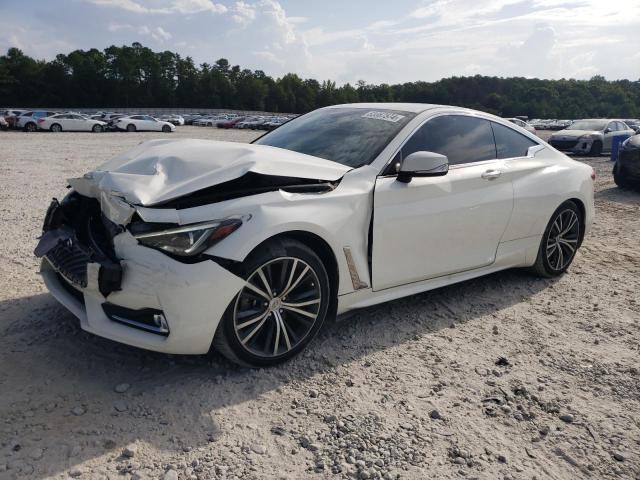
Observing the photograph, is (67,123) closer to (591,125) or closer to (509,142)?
(591,125)

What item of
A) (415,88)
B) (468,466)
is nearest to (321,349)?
(468,466)

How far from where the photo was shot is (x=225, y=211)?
9.61ft

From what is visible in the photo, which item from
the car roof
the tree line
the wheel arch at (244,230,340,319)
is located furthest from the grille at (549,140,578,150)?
the tree line

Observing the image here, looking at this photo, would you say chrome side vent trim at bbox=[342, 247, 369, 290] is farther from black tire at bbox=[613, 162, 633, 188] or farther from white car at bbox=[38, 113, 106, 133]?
white car at bbox=[38, 113, 106, 133]

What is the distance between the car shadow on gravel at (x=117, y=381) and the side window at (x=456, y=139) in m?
1.26

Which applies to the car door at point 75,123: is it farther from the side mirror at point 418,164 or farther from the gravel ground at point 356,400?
the side mirror at point 418,164

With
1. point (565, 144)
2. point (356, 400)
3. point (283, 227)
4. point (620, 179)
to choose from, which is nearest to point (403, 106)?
point (283, 227)

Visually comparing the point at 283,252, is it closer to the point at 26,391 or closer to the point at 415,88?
the point at 26,391

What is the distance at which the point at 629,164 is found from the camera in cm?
1045

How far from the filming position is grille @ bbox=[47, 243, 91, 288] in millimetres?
3004

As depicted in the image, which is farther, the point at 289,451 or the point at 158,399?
the point at 158,399

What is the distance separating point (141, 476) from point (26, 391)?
1.03m

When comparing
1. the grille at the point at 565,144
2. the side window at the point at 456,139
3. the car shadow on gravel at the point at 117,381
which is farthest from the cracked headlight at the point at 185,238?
the grille at the point at 565,144

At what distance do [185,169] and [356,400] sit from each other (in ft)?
5.51
